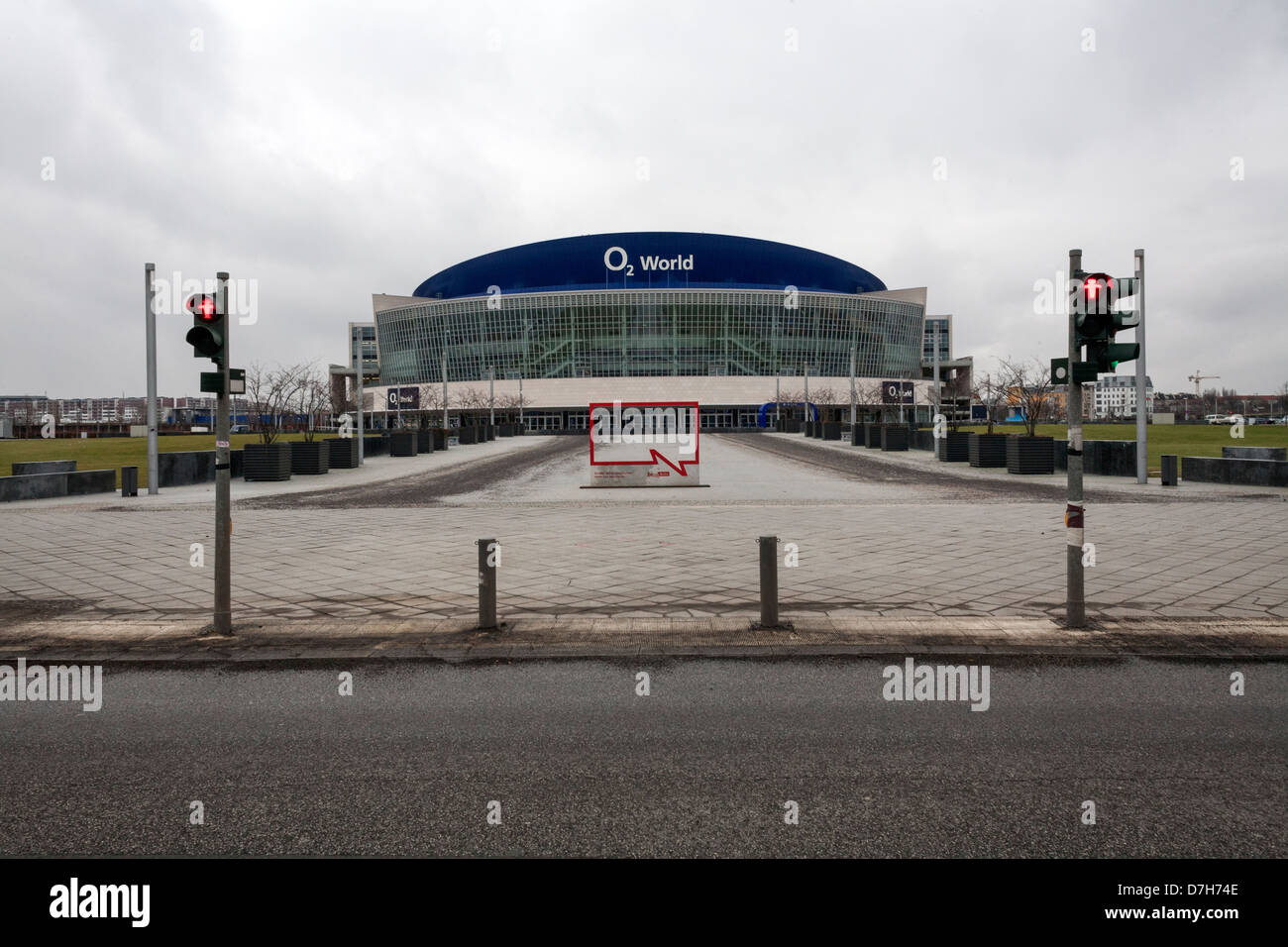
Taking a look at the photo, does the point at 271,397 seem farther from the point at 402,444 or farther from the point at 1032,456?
the point at 1032,456

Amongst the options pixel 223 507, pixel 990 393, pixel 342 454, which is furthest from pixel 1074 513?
pixel 990 393

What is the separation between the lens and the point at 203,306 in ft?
22.7

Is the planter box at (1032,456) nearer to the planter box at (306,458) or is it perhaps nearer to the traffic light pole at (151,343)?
the planter box at (306,458)

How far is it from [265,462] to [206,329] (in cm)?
1899

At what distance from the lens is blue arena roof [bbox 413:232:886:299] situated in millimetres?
115812

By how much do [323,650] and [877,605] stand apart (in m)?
5.16

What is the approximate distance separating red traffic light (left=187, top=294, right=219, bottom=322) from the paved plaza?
9.40 feet

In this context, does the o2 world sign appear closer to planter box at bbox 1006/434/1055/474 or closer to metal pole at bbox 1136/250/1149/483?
planter box at bbox 1006/434/1055/474

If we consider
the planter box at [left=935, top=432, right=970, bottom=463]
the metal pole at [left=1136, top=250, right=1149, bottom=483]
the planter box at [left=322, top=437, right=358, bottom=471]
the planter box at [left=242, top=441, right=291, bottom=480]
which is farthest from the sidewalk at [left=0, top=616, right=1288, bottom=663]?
the planter box at [left=935, top=432, right=970, bottom=463]

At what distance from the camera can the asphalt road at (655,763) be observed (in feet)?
11.0
